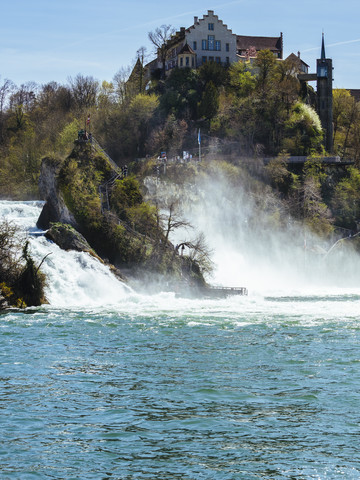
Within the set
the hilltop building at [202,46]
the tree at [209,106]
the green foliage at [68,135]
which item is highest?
the hilltop building at [202,46]

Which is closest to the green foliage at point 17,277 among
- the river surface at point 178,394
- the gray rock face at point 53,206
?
the river surface at point 178,394

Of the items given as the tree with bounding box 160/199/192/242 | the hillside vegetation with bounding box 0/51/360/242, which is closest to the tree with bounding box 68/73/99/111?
the hillside vegetation with bounding box 0/51/360/242

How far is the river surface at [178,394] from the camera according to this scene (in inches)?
844

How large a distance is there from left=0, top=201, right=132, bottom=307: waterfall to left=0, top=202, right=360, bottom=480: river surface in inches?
143

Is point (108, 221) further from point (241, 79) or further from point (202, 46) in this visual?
point (202, 46)

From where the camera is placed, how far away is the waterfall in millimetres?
52406

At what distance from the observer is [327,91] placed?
11238cm

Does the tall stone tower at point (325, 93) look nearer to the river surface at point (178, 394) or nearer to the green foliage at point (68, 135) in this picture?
the green foliage at point (68, 135)

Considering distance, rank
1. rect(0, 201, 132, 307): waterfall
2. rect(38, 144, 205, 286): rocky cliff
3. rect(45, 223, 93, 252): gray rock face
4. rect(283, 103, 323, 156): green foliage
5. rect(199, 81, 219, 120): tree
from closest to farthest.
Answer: rect(0, 201, 132, 307): waterfall → rect(45, 223, 93, 252): gray rock face → rect(38, 144, 205, 286): rocky cliff → rect(283, 103, 323, 156): green foliage → rect(199, 81, 219, 120): tree

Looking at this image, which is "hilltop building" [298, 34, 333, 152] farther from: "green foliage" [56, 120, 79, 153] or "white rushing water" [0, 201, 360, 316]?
"white rushing water" [0, 201, 360, 316]

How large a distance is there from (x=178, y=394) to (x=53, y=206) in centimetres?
3681

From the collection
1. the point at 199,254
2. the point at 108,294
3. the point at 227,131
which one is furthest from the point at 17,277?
the point at 227,131

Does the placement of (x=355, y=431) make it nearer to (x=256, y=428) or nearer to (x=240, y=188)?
(x=256, y=428)

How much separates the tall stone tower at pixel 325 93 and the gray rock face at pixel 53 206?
56661mm
